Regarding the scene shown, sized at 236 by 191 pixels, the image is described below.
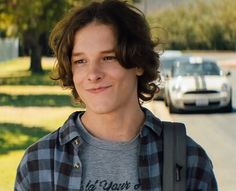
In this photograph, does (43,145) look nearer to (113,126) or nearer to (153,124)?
(113,126)

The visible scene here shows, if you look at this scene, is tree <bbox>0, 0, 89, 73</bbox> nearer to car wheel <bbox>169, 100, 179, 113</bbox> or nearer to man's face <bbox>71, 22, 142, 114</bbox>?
car wheel <bbox>169, 100, 179, 113</bbox>

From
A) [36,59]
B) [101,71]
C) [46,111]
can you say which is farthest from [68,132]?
[36,59]

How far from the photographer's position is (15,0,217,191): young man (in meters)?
2.44

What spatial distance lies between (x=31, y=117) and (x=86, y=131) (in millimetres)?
14605

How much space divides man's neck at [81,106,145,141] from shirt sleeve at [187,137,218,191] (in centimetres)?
22

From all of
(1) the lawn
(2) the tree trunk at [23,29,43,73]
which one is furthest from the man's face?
(2) the tree trunk at [23,29,43,73]

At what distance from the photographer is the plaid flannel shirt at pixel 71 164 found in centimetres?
243

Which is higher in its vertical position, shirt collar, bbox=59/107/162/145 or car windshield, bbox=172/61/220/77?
shirt collar, bbox=59/107/162/145

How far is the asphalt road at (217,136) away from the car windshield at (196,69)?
3.71ft

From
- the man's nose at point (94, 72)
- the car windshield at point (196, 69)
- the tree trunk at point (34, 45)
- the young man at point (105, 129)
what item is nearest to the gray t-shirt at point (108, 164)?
the young man at point (105, 129)

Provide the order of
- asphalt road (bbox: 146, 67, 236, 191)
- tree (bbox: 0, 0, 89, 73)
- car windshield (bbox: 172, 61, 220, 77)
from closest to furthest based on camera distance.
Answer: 1. asphalt road (bbox: 146, 67, 236, 191)
2. car windshield (bbox: 172, 61, 220, 77)
3. tree (bbox: 0, 0, 89, 73)

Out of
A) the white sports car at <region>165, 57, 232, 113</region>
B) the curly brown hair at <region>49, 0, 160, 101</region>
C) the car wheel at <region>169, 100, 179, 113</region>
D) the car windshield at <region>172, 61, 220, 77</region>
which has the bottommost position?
the car wheel at <region>169, 100, 179, 113</region>

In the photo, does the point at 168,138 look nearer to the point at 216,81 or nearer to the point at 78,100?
the point at 78,100

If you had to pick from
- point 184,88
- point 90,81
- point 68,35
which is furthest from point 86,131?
point 184,88
